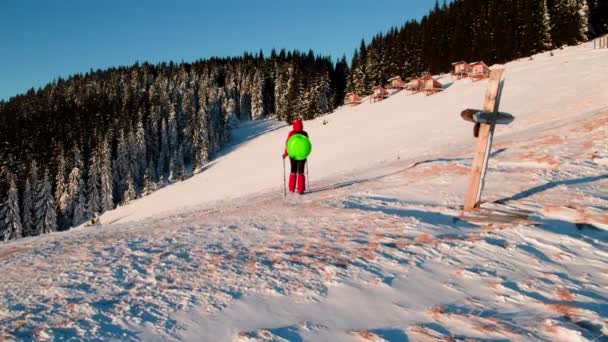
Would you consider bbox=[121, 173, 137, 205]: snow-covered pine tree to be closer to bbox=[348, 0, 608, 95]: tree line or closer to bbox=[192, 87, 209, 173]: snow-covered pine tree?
bbox=[192, 87, 209, 173]: snow-covered pine tree

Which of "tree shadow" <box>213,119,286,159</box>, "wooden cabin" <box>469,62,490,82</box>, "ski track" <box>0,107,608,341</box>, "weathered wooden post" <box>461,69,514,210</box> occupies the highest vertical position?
"wooden cabin" <box>469,62,490,82</box>

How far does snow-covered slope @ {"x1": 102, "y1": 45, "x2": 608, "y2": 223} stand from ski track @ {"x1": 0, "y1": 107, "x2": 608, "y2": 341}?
1158cm

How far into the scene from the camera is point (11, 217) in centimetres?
5344

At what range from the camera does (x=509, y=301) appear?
13.1 ft

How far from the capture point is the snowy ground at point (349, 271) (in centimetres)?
347

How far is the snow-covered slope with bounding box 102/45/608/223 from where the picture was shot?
26.5m

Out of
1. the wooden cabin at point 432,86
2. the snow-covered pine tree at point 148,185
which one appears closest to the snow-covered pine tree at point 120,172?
the snow-covered pine tree at point 148,185

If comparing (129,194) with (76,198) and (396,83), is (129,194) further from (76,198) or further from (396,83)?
(396,83)

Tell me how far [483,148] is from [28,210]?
67.4 m

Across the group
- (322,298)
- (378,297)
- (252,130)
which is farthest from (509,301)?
(252,130)

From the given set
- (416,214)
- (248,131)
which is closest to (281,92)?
(248,131)

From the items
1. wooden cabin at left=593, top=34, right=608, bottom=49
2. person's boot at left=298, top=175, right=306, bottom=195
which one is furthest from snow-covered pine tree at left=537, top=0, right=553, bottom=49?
person's boot at left=298, top=175, right=306, bottom=195

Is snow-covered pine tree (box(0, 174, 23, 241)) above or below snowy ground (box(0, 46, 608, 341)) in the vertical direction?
below

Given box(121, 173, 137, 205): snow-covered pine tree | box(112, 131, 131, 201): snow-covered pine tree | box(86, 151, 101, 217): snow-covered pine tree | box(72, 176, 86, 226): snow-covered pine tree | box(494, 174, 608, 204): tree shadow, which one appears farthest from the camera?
box(112, 131, 131, 201): snow-covered pine tree
